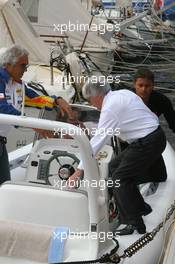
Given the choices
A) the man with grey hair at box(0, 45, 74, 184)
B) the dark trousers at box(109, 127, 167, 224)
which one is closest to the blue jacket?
the man with grey hair at box(0, 45, 74, 184)

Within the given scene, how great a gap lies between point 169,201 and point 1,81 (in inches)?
65.7

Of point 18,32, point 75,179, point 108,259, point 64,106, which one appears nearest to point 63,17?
point 18,32

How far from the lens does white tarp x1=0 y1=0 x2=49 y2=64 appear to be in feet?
33.5

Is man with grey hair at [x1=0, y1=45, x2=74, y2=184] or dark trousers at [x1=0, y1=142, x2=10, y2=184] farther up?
man with grey hair at [x1=0, y1=45, x2=74, y2=184]

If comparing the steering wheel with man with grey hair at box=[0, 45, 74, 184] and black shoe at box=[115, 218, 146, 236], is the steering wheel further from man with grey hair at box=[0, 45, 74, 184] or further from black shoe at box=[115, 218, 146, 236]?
black shoe at box=[115, 218, 146, 236]

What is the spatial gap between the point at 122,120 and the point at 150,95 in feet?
4.80

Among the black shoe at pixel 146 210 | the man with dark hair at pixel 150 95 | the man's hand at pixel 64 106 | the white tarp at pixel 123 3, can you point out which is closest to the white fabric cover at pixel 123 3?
the white tarp at pixel 123 3

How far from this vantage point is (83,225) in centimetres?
365

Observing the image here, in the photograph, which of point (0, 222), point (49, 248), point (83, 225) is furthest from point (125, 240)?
point (0, 222)

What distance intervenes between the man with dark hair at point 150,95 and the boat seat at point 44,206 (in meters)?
1.64

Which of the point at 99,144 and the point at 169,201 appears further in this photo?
the point at 169,201

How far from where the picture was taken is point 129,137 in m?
3.94

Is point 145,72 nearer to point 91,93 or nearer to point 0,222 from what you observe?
point 91,93

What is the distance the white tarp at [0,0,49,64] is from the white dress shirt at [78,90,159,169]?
6.76m
